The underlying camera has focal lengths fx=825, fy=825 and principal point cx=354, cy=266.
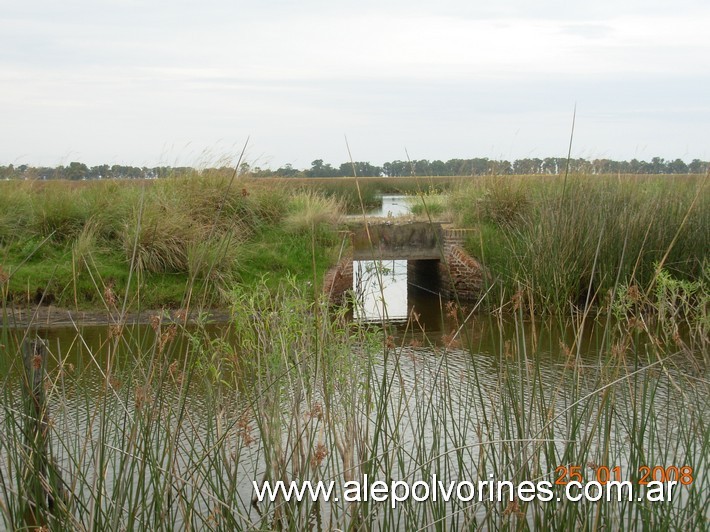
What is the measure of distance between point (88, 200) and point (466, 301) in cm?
521

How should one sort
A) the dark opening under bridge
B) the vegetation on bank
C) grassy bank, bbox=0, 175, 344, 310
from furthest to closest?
the dark opening under bridge → grassy bank, bbox=0, 175, 344, 310 → the vegetation on bank

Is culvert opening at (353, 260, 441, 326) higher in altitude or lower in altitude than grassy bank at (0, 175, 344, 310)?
lower

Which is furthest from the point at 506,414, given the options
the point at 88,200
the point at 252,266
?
the point at 88,200

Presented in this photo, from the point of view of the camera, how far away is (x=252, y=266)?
10352 mm

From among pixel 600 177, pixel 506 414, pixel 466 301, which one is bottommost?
pixel 466 301

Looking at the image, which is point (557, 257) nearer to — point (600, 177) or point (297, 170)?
point (600, 177)

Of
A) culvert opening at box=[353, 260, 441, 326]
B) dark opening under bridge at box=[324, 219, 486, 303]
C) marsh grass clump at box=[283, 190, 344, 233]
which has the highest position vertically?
marsh grass clump at box=[283, 190, 344, 233]

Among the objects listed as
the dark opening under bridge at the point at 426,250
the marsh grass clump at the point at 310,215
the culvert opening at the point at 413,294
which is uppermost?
the marsh grass clump at the point at 310,215
